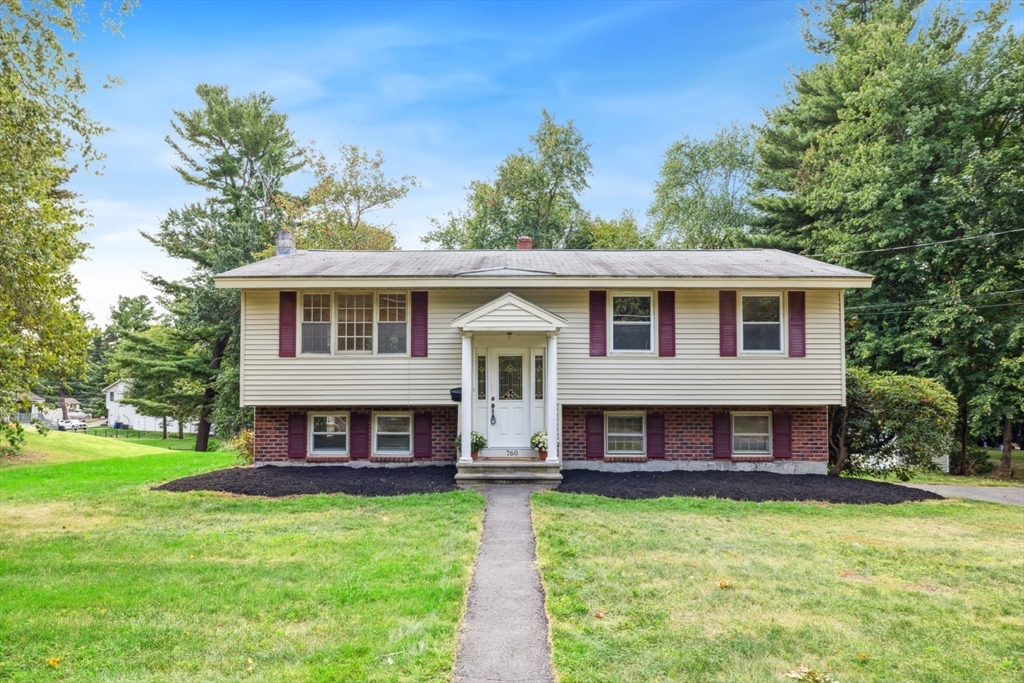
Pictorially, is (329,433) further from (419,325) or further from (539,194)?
(539,194)

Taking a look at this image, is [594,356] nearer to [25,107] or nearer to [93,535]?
[93,535]

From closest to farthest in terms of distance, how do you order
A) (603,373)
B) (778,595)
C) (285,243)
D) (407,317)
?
(778,595)
(603,373)
(407,317)
(285,243)

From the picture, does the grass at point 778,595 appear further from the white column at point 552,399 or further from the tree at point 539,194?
the tree at point 539,194

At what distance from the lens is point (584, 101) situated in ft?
88.6

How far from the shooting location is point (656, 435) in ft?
42.0

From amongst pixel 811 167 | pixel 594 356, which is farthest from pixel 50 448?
pixel 811 167

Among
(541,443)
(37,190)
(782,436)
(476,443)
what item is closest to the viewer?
(37,190)

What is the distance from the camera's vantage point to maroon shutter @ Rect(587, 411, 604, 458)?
41.9 ft

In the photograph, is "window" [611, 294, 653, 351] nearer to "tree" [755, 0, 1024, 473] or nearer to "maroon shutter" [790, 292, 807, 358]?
"maroon shutter" [790, 292, 807, 358]

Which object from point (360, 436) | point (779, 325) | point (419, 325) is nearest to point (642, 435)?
point (779, 325)

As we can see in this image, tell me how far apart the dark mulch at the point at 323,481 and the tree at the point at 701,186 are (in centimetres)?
2530

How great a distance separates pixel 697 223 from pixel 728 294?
21971mm

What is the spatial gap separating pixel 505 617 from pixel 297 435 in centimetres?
920

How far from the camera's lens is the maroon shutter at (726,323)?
41.0 feet
